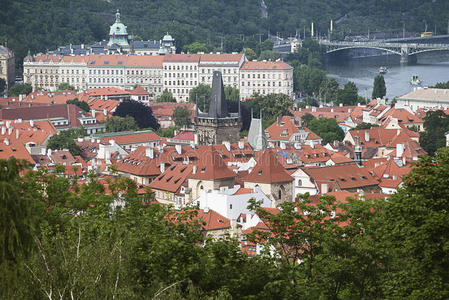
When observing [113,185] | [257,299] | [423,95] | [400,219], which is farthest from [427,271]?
[423,95]

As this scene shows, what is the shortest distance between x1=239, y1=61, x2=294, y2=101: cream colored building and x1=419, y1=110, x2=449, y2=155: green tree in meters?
47.5

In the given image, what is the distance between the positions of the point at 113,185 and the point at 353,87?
273 feet

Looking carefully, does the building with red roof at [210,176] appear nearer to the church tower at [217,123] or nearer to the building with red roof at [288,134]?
the church tower at [217,123]

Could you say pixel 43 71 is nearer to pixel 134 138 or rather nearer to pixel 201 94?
pixel 201 94

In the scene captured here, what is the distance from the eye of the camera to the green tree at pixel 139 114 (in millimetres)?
95125

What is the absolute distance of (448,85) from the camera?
112 metres

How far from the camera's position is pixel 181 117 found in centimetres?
9869

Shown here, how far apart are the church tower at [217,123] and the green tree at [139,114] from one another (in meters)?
19.9

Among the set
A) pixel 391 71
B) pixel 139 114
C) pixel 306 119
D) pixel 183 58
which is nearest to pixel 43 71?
pixel 183 58

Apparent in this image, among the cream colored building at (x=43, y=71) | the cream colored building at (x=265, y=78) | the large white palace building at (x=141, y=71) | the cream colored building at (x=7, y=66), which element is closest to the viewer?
the cream colored building at (x=265, y=78)

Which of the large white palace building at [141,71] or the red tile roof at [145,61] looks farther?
the red tile roof at [145,61]

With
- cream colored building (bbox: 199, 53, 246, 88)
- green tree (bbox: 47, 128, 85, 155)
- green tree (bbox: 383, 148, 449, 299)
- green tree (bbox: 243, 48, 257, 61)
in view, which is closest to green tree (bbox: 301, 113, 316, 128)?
green tree (bbox: 47, 128, 85, 155)

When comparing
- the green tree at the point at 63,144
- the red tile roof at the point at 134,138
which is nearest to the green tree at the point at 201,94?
the red tile roof at the point at 134,138

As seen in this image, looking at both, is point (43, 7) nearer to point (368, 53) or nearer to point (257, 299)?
point (368, 53)
